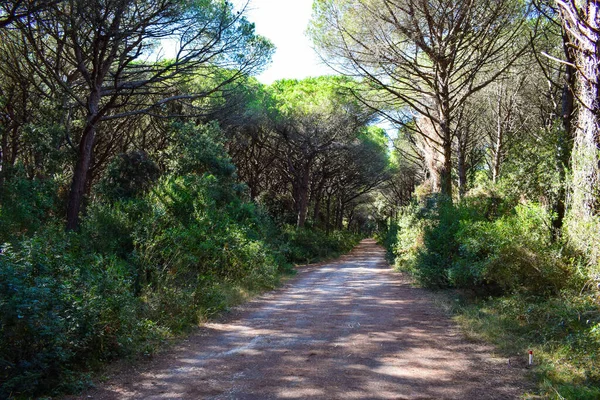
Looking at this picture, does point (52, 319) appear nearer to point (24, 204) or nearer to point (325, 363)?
point (325, 363)

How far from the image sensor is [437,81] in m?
13.1

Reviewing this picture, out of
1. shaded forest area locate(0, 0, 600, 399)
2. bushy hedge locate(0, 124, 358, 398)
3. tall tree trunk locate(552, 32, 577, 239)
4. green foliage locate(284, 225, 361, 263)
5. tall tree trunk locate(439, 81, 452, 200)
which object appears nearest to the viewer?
bushy hedge locate(0, 124, 358, 398)

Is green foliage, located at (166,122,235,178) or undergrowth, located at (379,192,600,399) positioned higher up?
green foliage, located at (166,122,235,178)

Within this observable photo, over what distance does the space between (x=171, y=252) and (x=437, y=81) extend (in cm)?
894

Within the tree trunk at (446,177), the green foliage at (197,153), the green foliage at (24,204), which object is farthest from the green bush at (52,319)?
the green foliage at (197,153)

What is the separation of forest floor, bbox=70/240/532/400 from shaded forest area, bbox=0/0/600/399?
0.43 m

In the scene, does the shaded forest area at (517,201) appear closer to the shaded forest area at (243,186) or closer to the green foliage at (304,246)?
the shaded forest area at (243,186)

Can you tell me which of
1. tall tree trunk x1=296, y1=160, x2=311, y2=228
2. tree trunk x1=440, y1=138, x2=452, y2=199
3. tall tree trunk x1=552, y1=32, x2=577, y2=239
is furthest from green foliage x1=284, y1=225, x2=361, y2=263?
tall tree trunk x1=552, y1=32, x2=577, y2=239

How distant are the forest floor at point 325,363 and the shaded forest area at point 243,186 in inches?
16.9

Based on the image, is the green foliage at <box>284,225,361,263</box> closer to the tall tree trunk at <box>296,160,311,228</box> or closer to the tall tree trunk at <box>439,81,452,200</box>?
the tall tree trunk at <box>296,160,311,228</box>

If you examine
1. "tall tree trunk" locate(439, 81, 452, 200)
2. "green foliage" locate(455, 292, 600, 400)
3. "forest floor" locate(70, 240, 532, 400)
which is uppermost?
"tall tree trunk" locate(439, 81, 452, 200)

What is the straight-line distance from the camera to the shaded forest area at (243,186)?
5087 mm

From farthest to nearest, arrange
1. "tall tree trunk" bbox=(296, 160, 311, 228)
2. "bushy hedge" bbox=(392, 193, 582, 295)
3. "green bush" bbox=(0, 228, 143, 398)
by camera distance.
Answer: "tall tree trunk" bbox=(296, 160, 311, 228) → "bushy hedge" bbox=(392, 193, 582, 295) → "green bush" bbox=(0, 228, 143, 398)

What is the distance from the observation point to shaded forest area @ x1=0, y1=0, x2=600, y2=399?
509 centimetres
